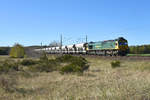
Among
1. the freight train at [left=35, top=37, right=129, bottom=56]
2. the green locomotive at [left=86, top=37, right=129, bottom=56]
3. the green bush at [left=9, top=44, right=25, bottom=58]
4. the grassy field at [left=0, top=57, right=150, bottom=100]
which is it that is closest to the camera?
the grassy field at [left=0, top=57, right=150, bottom=100]

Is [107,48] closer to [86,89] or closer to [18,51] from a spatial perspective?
[86,89]

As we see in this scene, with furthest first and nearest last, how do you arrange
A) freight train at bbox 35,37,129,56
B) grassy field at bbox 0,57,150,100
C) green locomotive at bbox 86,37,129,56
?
freight train at bbox 35,37,129,56
green locomotive at bbox 86,37,129,56
grassy field at bbox 0,57,150,100

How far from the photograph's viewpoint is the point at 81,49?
48312mm

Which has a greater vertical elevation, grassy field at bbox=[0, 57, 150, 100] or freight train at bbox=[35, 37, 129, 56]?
freight train at bbox=[35, 37, 129, 56]

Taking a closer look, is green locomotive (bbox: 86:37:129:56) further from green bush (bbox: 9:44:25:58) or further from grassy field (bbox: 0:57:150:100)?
green bush (bbox: 9:44:25:58)

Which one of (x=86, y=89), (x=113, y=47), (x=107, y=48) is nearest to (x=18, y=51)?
(x=107, y=48)

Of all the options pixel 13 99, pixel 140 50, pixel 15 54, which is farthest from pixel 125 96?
pixel 140 50

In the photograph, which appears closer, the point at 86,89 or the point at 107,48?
the point at 86,89

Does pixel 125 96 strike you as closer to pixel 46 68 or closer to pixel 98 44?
pixel 46 68

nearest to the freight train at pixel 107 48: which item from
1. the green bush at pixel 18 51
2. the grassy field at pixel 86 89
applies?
the grassy field at pixel 86 89

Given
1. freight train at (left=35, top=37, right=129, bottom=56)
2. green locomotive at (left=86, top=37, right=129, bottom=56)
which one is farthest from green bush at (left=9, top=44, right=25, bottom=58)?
green locomotive at (left=86, top=37, right=129, bottom=56)

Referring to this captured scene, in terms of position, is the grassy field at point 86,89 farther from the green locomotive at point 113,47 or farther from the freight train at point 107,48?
the freight train at point 107,48

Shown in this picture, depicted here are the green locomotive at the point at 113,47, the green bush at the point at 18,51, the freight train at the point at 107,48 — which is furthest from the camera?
the green bush at the point at 18,51

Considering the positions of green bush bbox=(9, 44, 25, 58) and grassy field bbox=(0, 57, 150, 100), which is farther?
green bush bbox=(9, 44, 25, 58)
